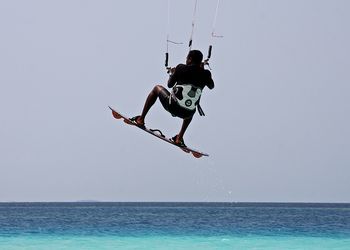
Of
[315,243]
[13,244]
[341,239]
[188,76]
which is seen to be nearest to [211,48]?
[188,76]

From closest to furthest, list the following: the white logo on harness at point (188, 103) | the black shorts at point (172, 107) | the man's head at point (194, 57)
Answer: the man's head at point (194, 57)
the white logo on harness at point (188, 103)
the black shorts at point (172, 107)

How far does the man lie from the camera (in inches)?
547

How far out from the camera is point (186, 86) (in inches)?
553

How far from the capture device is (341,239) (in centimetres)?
5250

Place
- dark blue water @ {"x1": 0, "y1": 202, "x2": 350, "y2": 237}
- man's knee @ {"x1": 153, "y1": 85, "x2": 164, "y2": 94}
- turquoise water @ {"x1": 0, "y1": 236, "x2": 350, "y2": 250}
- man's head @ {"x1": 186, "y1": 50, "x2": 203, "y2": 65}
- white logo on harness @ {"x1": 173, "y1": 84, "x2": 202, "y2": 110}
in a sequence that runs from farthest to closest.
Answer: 1. dark blue water @ {"x1": 0, "y1": 202, "x2": 350, "y2": 237}
2. turquoise water @ {"x1": 0, "y1": 236, "x2": 350, "y2": 250}
3. man's knee @ {"x1": 153, "y1": 85, "x2": 164, "y2": 94}
4. white logo on harness @ {"x1": 173, "y1": 84, "x2": 202, "y2": 110}
5. man's head @ {"x1": 186, "y1": 50, "x2": 203, "y2": 65}

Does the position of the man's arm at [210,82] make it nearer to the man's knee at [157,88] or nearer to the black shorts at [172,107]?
the black shorts at [172,107]

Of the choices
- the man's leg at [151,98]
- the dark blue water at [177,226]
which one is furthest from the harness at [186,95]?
the dark blue water at [177,226]

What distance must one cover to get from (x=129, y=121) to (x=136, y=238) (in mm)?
38407

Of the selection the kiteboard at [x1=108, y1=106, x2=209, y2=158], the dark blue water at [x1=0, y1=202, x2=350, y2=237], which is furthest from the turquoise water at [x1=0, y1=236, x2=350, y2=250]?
the kiteboard at [x1=108, y1=106, x2=209, y2=158]

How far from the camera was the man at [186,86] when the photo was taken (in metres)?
13.9

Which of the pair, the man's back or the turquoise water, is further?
the turquoise water

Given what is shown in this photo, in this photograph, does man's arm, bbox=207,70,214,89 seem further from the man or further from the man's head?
the man's head

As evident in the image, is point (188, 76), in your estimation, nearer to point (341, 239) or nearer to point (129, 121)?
point (129, 121)

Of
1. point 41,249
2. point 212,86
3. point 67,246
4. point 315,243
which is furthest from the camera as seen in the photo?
point 315,243
